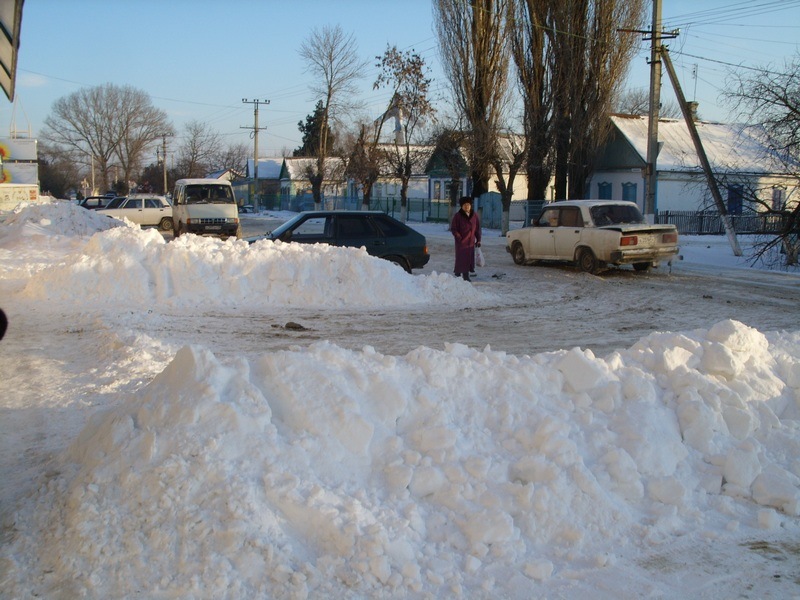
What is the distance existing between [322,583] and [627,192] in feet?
128

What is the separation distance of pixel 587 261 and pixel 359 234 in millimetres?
6021

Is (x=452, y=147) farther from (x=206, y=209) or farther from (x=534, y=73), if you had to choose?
(x=206, y=209)

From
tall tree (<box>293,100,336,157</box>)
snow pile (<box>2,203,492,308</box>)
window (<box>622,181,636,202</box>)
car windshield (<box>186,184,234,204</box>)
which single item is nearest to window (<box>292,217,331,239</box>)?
snow pile (<box>2,203,492,308</box>)

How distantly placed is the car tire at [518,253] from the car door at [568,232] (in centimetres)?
144

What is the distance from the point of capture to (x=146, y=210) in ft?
116

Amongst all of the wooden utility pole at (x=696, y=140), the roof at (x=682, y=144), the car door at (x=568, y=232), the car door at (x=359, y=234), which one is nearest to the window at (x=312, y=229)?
the car door at (x=359, y=234)

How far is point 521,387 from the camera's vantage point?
16.8 ft

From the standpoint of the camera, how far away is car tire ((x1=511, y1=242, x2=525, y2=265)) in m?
19.8

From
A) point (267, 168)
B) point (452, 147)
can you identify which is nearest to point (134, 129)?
point (267, 168)

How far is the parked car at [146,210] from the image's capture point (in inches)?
1382

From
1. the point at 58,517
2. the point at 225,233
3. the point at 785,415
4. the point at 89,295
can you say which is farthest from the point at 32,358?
the point at 225,233

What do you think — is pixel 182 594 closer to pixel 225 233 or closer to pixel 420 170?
pixel 225 233

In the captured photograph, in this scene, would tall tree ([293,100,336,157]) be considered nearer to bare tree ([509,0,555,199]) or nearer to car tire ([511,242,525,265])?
bare tree ([509,0,555,199])

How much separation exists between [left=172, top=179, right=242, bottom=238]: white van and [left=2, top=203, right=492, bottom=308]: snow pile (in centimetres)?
1175
